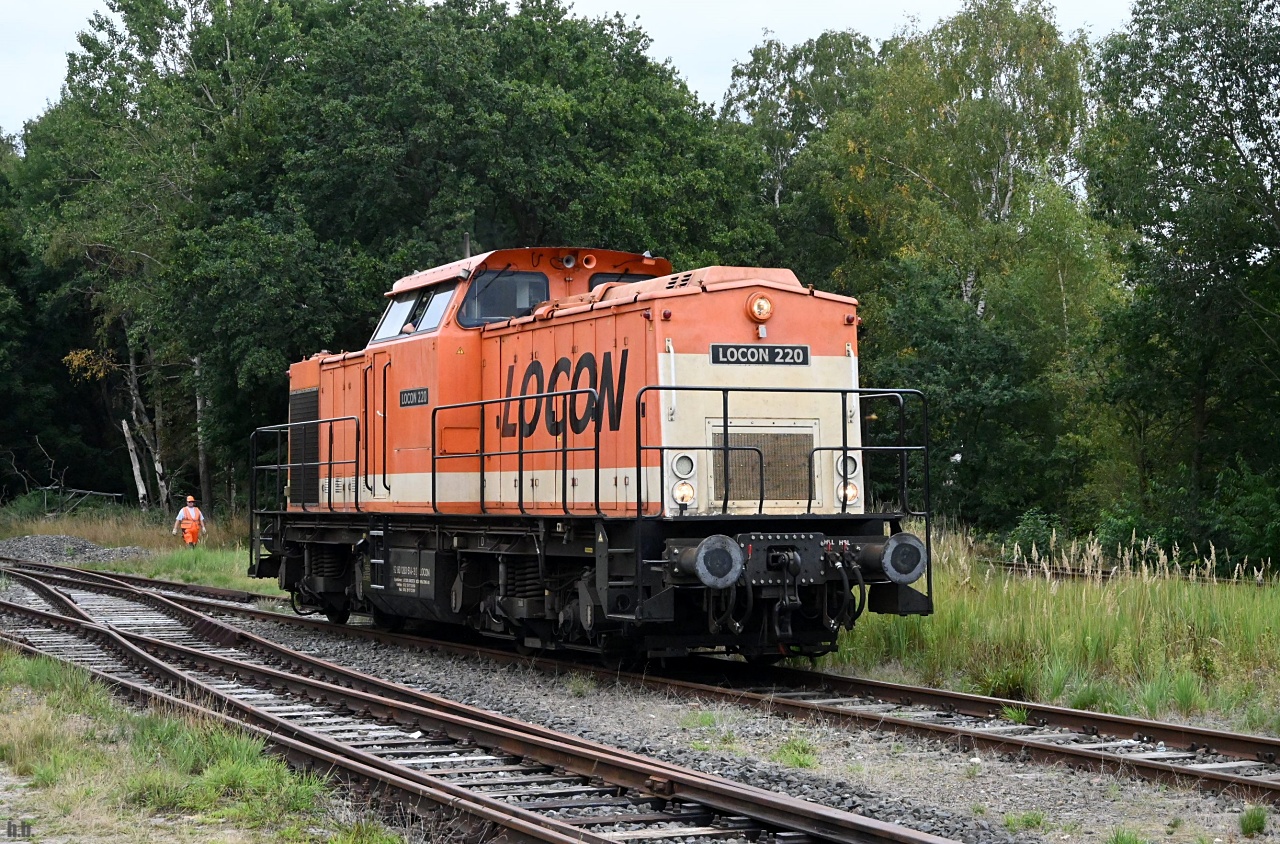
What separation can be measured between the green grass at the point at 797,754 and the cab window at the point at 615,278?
560 centimetres

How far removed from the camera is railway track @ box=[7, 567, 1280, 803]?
23.2 feet

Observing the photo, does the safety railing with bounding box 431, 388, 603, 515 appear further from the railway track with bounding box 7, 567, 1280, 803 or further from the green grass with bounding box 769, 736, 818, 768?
the green grass with bounding box 769, 736, 818, 768

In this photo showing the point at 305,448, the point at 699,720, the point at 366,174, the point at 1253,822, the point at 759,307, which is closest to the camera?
the point at 1253,822

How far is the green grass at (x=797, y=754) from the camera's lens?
746cm

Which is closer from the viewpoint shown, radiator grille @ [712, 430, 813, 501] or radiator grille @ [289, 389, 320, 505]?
radiator grille @ [712, 430, 813, 501]

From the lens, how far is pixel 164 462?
4422cm

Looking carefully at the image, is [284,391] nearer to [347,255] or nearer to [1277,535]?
[347,255]

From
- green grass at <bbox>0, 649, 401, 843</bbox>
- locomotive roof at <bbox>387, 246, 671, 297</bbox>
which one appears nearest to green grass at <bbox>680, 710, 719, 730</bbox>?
green grass at <bbox>0, 649, 401, 843</bbox>

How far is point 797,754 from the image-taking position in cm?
764

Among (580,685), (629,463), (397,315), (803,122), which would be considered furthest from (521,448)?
(803,122)

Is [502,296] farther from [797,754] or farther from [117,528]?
[117,528]

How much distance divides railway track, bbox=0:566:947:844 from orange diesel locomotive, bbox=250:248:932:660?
1.61m

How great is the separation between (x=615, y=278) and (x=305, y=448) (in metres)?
4.87

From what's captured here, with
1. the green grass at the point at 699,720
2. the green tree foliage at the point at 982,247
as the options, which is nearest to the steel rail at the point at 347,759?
the green grass at the point at 699,720
